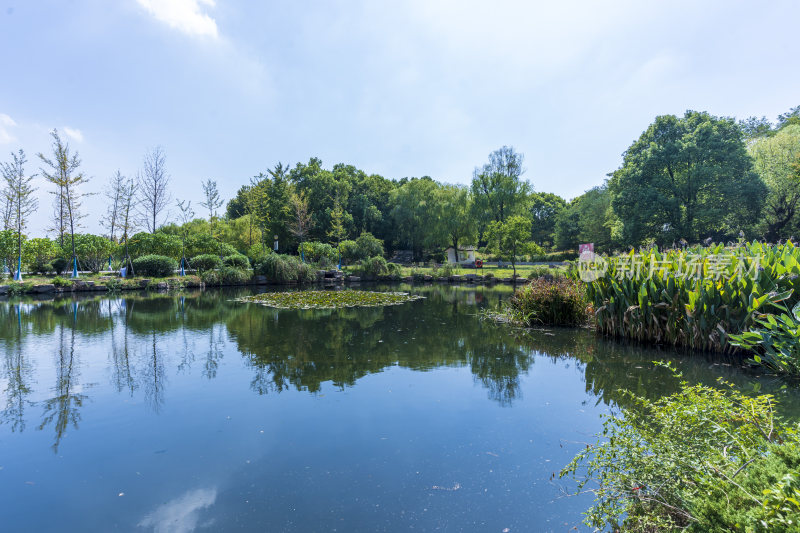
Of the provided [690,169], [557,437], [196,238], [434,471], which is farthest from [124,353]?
[690,169]

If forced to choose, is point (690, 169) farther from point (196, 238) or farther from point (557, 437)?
point (196, 238)

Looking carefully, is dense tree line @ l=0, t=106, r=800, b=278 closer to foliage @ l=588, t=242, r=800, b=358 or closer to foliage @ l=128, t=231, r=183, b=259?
foliage @ l=128, t=231, r=183, b=259

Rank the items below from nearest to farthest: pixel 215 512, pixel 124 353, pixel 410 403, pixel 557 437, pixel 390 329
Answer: pixel 215 512 → pixel 557 437 → pixel 410 403 → pixel 124 353 → pixel 390 329

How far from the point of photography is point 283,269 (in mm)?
25141

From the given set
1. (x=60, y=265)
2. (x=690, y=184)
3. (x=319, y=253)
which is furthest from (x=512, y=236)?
(x=60, y=265)

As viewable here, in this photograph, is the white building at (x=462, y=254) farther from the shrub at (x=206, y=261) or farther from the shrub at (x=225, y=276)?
the shrub at (x=206, y=261)

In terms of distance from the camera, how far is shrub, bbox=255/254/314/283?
82.6 ft

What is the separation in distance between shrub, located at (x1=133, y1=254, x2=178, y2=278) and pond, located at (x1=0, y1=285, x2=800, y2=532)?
1581 centimetres

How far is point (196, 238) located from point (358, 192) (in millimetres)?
19470

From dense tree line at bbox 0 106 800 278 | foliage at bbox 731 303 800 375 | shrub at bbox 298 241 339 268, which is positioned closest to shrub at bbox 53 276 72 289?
dense tree line at bbox 0 106 800 278

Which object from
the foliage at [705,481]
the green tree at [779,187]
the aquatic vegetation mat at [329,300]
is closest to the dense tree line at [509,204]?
the green tree at [779,187]

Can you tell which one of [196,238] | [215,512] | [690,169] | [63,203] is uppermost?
[690,169]

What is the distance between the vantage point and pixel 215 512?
9.60 ft

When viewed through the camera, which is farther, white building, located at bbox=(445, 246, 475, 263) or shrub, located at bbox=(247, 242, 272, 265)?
white building, located at bbox=(445, 246, 475, 263)
